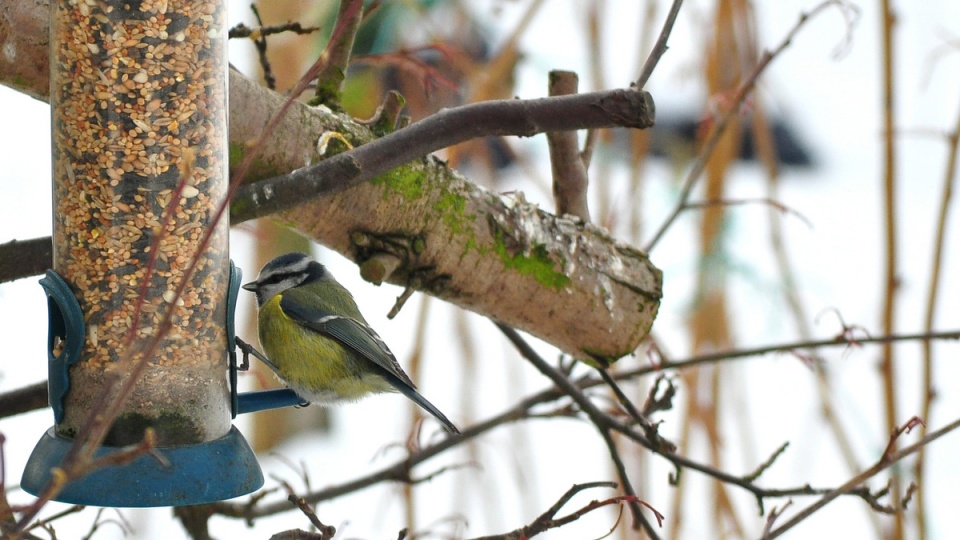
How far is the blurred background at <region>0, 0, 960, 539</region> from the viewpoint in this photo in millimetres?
3033

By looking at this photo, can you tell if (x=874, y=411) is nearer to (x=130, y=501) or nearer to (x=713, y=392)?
(x=713, y=392)

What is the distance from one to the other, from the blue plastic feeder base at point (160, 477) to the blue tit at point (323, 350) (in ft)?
1.68

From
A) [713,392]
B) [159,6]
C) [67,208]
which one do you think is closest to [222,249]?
[67,208]

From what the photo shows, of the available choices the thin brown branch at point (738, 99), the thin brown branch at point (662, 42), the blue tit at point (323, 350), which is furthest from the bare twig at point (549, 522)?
the thin brown branch at point (738, 99)

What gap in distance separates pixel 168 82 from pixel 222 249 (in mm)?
291

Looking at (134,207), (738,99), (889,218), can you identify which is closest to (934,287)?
(889,218)

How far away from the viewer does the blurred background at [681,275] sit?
303cm

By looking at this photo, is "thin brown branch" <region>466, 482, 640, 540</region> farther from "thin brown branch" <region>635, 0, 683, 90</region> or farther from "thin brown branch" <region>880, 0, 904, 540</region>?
"thin brown branch" <region>880, 0, 904, 540</region>

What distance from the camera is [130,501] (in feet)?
4.63

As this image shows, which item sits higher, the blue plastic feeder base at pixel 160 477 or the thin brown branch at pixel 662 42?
the thin brown branch at pixel 662 42

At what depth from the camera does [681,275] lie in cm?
510

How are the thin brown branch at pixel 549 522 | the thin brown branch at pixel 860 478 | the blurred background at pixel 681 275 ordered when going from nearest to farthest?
the thin brown branch at pixel 549 522 < the thin brown branch at pixel 860 478 < the blurred background at pixel 681 275

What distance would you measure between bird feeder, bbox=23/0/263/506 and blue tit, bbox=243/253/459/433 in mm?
447

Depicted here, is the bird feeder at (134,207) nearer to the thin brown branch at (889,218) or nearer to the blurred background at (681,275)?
the blurred background at (681,275)
